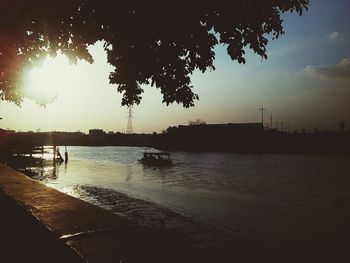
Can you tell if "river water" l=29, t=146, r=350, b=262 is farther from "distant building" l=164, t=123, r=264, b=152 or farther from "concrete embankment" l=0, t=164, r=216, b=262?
"distant building" l=164, t=123, r=264, b=152

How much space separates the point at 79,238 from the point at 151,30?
11.1 feet

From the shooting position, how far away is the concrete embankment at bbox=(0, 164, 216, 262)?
4.43m

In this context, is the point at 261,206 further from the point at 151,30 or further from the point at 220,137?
the point at 220,137

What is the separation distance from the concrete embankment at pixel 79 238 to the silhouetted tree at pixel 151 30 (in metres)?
2.41

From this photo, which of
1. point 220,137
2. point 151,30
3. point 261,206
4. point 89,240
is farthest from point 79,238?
point 220,137

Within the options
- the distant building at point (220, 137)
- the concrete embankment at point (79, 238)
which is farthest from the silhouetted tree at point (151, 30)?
the distant building at point (220, 137)

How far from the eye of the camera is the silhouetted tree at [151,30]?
4.96 meters

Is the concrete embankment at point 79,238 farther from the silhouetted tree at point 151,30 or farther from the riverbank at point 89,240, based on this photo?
the silhouetted tree at point 151,30

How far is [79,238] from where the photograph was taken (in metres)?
4.93

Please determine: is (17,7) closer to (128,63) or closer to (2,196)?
(128,63)

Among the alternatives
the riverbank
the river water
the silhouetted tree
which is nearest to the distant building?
the river water

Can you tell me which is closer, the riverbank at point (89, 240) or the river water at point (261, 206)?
the riverbank at point (89, 240)

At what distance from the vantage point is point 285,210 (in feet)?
97.2

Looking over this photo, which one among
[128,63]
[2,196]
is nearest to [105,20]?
[128,63]
